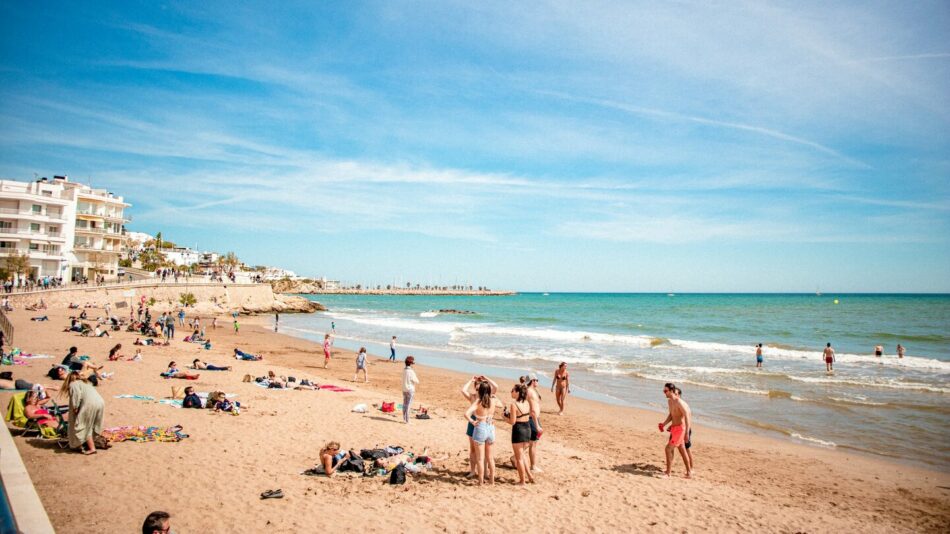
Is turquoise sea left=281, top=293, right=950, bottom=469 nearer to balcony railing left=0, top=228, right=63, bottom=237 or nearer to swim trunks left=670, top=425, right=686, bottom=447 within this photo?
swim trunks left=670, top=425, right=686, bottom=447

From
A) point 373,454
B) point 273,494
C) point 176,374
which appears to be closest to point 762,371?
point 373,454

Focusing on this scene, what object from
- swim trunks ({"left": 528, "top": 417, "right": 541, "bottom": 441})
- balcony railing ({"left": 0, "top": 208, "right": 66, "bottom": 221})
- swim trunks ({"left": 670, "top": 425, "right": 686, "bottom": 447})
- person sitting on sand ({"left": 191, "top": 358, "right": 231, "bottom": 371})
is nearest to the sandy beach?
swim trunks ({"left": 670, "top": 425, "right": 686, "bottom": 447})

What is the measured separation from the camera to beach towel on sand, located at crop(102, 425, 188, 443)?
29.5 ft

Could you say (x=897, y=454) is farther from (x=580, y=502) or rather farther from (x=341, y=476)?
(x=341, y=476)

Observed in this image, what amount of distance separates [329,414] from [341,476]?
4446 mm

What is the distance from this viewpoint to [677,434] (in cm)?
871

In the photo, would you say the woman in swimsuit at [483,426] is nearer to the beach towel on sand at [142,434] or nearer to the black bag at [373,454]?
the black bag at [373,454]

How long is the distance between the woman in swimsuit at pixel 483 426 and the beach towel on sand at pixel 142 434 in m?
5.91

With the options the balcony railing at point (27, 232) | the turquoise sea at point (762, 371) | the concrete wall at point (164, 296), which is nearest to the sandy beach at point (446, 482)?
the turquoise sea at point (762, 371)

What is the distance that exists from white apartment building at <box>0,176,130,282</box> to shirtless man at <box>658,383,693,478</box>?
181ft

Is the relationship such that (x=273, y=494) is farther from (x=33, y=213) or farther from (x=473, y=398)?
(x=33, y=213)

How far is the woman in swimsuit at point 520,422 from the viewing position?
785cm

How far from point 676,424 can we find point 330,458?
6.03 metres

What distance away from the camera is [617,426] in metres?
13.3
